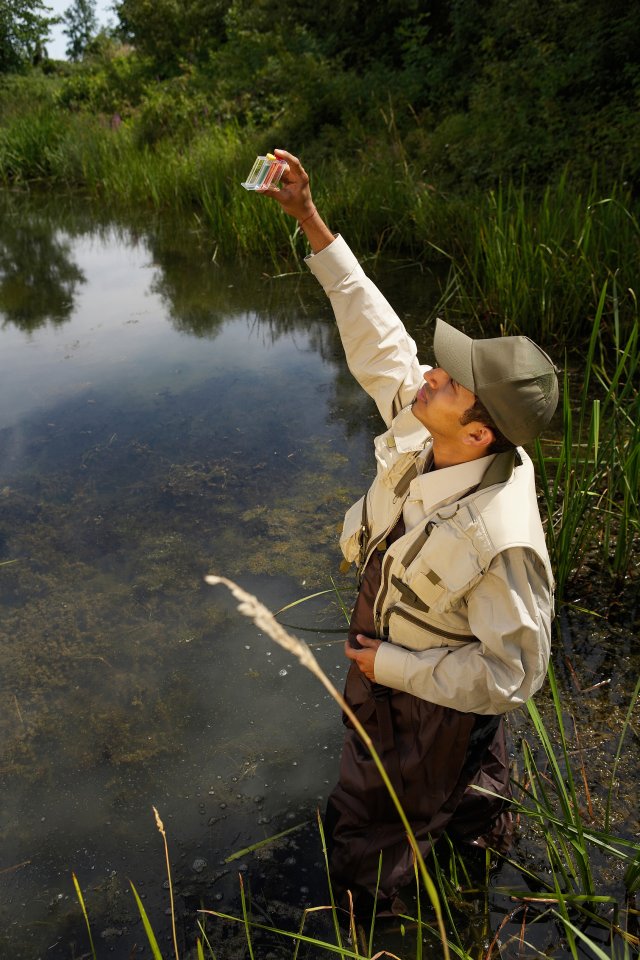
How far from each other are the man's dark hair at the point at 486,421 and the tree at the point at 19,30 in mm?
29334

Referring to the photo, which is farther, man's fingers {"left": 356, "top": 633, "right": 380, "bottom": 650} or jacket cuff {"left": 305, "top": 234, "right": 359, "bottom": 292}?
jacket cuff {"left": 305, "top": 234, "right": 359, "bottom": 292}

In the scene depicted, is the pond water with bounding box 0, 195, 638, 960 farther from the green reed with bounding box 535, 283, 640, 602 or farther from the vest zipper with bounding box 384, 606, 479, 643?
the vest zipper with bounding box 384, 606, 479, 643

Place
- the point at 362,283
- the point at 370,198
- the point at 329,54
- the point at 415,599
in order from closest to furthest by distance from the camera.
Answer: the point at 415,599, the point at 362,283, the point at 370,198, the point at 329,54

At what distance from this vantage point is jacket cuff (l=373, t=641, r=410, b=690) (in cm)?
156

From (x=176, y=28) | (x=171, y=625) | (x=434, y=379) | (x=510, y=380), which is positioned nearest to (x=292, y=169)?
(x=434, y=379)

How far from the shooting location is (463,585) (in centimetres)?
145

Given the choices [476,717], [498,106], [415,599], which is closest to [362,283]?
[415,599]

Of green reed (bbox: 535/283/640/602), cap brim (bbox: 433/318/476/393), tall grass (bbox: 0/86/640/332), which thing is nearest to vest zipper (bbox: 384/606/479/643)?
cap brim (bbox: 433/318/476/393)

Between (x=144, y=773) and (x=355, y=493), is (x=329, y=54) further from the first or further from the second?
(x=144, y=773)

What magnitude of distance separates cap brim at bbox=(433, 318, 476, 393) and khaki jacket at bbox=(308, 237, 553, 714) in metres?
0.17

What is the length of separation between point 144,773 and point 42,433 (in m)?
2.44

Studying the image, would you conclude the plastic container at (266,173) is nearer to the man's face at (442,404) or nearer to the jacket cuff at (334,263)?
the jacket cuff at (334,263)

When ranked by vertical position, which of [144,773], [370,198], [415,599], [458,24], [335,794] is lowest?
[144,773]

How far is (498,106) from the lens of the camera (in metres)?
8.41
